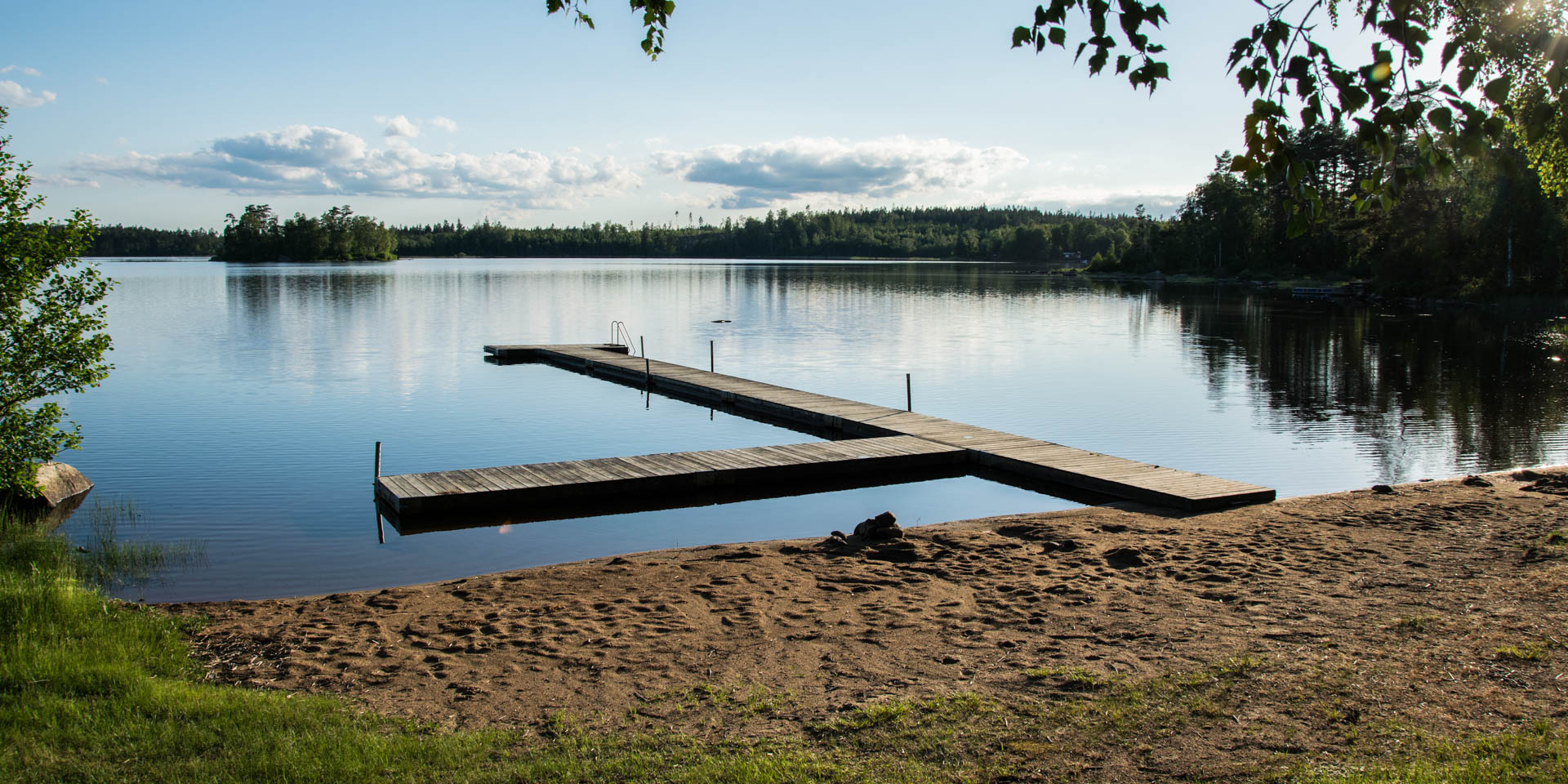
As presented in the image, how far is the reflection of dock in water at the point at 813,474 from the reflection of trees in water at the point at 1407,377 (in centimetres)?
529

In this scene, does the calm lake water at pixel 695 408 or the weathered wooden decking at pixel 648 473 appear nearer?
the calm lake water at pixel 695 408

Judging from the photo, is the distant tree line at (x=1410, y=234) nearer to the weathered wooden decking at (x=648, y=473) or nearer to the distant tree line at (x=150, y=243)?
the weathered wooden decking at (x=648, y=473)

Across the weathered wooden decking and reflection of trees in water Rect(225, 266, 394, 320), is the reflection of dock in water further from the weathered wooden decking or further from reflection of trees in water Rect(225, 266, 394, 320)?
reflection of trees in water Rect(225, 266, 394, 320)

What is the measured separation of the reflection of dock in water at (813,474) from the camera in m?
11.6

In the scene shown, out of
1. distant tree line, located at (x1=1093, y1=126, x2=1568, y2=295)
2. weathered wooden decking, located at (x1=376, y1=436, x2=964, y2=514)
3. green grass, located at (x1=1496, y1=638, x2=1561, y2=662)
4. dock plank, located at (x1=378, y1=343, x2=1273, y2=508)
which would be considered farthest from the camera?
distant tree line, located at (x1=1093, y1=126, x2=1568, y2=295)

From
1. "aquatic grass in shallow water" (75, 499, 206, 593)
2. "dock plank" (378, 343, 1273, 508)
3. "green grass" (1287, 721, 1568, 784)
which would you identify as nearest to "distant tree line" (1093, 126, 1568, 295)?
"dock plank" (378, 343, 1273, 508)

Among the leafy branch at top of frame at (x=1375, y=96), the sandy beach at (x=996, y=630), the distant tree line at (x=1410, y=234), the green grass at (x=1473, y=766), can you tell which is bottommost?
the sandy beach at (x=996, y=630)

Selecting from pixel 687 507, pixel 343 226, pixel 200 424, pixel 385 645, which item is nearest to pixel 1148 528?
pixel 687 507

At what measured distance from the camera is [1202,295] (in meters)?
66.9

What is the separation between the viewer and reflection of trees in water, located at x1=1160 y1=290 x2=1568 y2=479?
17094 mm

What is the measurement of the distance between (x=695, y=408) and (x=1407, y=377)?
17.5 meters

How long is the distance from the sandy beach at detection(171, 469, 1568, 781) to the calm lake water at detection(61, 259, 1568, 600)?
2457 millimetres

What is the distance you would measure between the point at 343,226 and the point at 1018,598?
153 meters

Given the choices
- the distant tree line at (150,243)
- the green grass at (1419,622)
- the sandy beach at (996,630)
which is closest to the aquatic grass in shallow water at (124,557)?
the sandy beach at (996,630)
